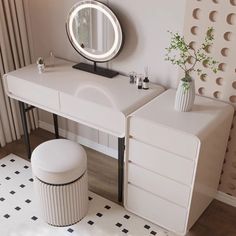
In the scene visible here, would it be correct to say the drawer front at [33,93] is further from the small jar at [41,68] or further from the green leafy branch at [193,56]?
the green leafy branch at [193,56]

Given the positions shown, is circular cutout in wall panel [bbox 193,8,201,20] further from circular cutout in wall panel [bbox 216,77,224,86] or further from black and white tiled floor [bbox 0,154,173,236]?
black and white tiled floor [bbox 0,154,173,236]

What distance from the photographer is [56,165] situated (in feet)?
6.60

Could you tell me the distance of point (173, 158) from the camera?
6.17ft

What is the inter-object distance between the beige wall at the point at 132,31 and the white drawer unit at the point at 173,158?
0.96 feet

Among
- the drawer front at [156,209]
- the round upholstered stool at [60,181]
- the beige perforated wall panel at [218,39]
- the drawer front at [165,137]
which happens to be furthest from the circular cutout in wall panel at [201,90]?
the round upholstered stool at [60,181]

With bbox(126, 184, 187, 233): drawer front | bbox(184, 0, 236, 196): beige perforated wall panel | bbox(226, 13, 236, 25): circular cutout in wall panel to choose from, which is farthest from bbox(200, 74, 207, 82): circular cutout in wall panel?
bbox(126, 184, 187, 233): drawer front

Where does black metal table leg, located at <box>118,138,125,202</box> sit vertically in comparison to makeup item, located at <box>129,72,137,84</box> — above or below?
below

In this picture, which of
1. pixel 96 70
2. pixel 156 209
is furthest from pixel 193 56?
pixel 156 209

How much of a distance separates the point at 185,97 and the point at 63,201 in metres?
0.94

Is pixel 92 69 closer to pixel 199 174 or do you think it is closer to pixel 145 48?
pixel 145 48

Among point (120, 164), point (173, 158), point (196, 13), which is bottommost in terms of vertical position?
point (120, 164)

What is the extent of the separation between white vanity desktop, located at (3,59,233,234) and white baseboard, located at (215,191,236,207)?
0.24ft

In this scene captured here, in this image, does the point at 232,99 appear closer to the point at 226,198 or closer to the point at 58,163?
the point at 226,198

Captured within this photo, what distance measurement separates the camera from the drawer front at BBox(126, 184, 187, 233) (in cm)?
207
